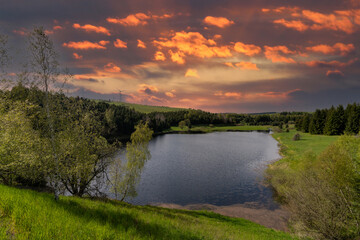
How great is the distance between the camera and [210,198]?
3847 cm

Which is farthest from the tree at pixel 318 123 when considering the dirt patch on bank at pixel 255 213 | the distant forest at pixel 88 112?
the dirt patch on bank at pixel 255 213

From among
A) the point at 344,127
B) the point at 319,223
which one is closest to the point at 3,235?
the point at 319,223

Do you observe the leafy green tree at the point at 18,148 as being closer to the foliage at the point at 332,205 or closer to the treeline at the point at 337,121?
the foliage at the point at 332,205

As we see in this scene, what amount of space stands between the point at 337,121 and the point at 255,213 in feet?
330

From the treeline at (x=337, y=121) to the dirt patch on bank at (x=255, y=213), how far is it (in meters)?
77.2

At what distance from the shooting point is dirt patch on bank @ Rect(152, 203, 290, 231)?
1135 inches

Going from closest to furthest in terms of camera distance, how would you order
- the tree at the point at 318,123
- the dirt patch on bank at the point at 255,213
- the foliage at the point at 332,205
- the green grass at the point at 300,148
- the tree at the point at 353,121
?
1. the foliage at the point at 332,205
2. the dirt patch on bank at the point at 255,213
3. the green grass at the point at 300,148
4. the tree at the point at 353,121
5. the tree at the point at 318,123

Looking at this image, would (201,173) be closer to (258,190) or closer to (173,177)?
(173,177)

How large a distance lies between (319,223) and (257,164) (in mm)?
47355

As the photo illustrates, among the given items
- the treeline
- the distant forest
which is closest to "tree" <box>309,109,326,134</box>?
the treeline

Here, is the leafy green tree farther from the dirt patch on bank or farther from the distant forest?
the dirt patch on bank

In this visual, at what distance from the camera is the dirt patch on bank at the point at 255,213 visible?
1135 inches

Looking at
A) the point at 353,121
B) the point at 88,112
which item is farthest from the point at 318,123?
the point at 88,112

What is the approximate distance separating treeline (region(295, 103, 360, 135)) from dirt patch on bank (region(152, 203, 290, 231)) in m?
77.2
